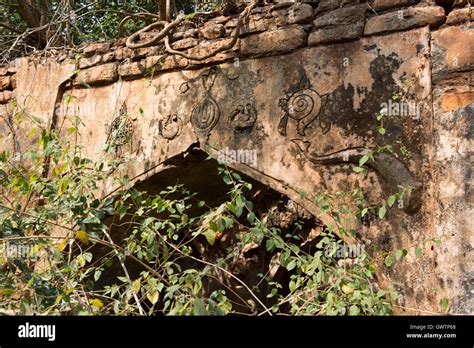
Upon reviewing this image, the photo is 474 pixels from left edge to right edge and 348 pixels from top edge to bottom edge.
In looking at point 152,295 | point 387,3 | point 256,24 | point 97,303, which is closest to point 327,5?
point 387,3

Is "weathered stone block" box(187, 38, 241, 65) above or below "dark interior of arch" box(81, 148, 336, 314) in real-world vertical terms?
above

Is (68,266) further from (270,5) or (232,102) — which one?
(270,5)

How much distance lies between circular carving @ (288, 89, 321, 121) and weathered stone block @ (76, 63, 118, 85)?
4.55ft

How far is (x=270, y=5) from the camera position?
4352mm

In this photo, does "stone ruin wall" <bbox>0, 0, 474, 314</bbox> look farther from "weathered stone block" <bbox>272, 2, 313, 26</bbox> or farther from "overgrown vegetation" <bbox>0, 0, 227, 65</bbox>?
"overgrown vegetation" <bbox>0, 0, 227, 65</bbox>

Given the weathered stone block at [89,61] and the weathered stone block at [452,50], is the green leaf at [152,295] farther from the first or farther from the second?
the weathered stone block at [89,61]

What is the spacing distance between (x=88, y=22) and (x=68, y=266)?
4.56 metres

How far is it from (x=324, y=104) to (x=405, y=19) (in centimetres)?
66

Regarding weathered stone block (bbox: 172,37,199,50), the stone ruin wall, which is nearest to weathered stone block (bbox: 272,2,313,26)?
the stone ruin wall

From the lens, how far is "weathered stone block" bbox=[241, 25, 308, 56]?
13.8 feet

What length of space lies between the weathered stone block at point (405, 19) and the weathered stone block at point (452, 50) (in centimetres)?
9

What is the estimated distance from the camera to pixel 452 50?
3.74 meters

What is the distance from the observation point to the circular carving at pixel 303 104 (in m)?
4.11
